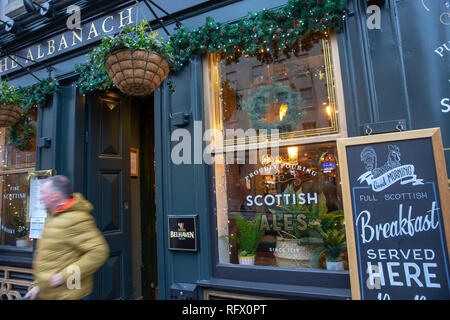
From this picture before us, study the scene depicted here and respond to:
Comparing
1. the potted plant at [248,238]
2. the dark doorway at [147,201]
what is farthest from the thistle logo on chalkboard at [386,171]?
the dark doorway at [147,201]

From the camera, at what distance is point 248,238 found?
10.7 ft

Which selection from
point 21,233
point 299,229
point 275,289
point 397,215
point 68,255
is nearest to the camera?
point 68,255

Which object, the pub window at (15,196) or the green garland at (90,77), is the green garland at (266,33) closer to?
the green garland at (90,77)

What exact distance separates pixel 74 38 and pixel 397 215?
488cm

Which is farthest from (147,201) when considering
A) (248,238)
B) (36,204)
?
(248,238)

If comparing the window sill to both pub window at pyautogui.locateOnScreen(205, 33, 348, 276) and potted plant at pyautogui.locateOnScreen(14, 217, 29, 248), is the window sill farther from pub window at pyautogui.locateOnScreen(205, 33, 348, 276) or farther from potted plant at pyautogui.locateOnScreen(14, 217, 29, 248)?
potted plant at pyautogui.locateOnScreen(14, 217, 29, 248)

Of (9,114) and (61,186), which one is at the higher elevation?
(9,114)

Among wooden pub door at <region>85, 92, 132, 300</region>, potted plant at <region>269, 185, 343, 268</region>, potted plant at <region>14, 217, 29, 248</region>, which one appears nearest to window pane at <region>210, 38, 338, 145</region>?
potted plant at <region>269, 185, 343, 268</region>

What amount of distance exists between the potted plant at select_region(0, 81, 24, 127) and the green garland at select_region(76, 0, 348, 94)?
5.84 ft

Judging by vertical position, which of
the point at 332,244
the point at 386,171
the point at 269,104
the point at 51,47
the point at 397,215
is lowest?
the point at 332,244

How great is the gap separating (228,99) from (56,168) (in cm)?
275

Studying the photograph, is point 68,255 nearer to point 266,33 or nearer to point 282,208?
point 282,208
